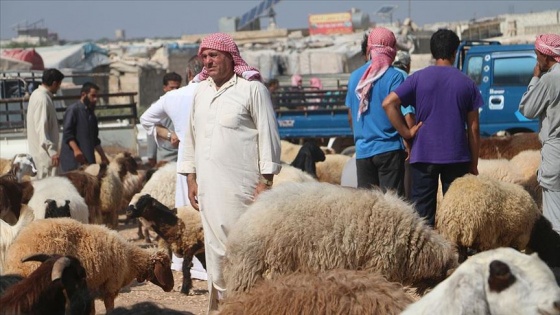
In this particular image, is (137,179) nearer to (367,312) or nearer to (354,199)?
(354,199)

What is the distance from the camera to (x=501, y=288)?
299cm

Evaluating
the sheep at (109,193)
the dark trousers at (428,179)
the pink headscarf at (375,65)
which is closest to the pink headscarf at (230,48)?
the pink headscarf at (375,65)

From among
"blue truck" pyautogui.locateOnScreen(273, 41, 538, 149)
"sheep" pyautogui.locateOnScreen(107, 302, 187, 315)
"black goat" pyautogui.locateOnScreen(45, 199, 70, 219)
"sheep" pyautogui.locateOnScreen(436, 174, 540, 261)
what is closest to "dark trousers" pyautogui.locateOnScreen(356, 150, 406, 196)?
"sheep" pyautogui.locateOnScreen(436, 174, 540, 261)

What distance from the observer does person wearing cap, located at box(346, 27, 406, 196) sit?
6.94 meters

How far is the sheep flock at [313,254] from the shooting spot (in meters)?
3.09

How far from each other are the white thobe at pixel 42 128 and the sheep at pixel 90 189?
38cm

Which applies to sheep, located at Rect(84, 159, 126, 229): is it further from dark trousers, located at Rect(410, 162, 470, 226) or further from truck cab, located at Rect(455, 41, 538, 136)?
truck cab, located at Rect(455, 41, 538, 136)

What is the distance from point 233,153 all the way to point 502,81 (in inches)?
466

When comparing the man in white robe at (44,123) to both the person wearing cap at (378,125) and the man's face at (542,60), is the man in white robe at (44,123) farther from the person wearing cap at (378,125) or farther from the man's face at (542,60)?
the man's face at (542,60)

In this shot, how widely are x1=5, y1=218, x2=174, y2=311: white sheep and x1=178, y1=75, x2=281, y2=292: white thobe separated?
4.68 feet

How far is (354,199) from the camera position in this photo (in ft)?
17.4

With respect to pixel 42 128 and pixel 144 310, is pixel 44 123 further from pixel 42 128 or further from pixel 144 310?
pixel 144 310

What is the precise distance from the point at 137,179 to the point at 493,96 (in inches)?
267

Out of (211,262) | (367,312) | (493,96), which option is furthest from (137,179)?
(367,312)
